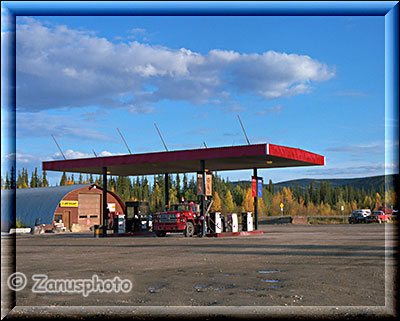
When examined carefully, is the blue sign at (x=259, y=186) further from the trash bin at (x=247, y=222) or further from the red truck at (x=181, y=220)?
the red truck at (x=181, y=220)

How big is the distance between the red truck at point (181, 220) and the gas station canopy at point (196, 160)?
3092 millimetres

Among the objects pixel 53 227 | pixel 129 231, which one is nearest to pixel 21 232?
pixel 53 227

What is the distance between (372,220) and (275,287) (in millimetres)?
53068

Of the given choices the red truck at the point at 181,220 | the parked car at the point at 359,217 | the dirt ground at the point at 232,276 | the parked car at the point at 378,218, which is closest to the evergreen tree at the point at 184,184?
the parked car at the point at 359,217

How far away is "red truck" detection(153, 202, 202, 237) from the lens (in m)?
32.5

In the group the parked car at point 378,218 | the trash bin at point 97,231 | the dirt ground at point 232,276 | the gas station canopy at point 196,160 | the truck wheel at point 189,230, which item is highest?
the gas station canopy at point 196,160

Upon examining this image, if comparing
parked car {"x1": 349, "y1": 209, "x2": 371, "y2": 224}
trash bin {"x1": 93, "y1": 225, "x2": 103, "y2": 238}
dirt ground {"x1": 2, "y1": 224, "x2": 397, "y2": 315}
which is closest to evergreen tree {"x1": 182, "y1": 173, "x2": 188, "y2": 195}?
parked car {"x1": 349, "y1": 209, "x2": 371, "y2": 224}

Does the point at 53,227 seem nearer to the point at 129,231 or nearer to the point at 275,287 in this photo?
the point at 129,231

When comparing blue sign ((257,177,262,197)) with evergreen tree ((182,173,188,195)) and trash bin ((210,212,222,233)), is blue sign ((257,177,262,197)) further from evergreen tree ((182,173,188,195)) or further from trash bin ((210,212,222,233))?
evergreen tree ((182,173,188,195))

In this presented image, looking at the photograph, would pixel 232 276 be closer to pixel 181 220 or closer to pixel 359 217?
pixel 181 220

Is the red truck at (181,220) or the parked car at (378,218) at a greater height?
the red truck at (181,220)

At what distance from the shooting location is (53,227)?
49.4 meters

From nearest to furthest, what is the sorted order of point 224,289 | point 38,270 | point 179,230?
point 224,289
point 38,270
point 179,230

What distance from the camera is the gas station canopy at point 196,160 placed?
101 feet
